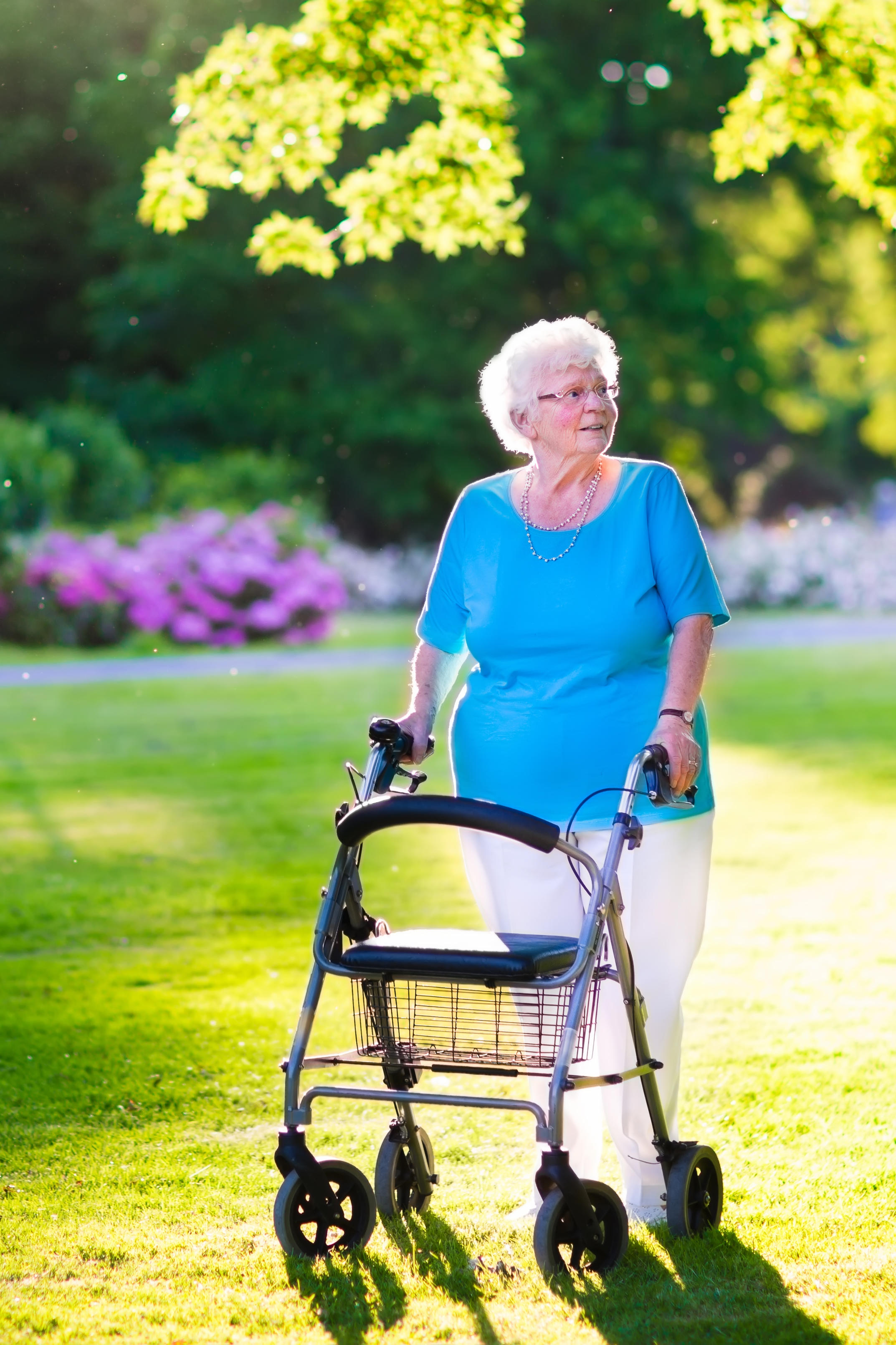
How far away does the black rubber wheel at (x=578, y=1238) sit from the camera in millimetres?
3213

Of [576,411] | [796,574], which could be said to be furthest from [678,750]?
[796,574]

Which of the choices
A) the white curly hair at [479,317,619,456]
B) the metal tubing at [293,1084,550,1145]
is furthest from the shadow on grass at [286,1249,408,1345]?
the white curly hair at [479,317,619,456]

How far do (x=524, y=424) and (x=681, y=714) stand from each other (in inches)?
27.6

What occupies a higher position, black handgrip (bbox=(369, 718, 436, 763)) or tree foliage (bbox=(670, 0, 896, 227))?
tree foliage (bbox=(670, 0, 896, 227))

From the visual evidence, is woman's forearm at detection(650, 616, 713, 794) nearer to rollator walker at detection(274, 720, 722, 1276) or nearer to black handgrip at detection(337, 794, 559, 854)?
rollator walker at detection(274, 720, 722, 1276)

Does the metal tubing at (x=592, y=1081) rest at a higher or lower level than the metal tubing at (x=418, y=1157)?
higher

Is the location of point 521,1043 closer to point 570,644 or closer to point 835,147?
point 570,644

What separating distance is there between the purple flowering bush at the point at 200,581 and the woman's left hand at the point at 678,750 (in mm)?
13979

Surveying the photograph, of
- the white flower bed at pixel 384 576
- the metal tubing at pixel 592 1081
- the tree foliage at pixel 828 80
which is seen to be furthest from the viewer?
the white flower bed at pixel 384 576

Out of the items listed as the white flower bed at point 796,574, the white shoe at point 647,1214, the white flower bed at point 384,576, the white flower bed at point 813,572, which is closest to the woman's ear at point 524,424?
the white shoe at point 647,1214

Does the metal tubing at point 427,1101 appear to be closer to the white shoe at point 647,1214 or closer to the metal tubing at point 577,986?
the metal tubing at point 577,986

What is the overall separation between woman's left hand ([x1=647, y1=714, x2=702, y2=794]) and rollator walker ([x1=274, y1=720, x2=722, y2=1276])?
0.03 meters

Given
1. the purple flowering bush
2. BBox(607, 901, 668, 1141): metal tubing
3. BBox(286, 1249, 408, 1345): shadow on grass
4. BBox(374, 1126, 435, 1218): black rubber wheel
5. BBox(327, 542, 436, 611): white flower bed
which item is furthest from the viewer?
BBox(327, 542, 436, 611): white flower bed

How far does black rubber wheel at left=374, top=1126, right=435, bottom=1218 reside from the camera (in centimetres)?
381
